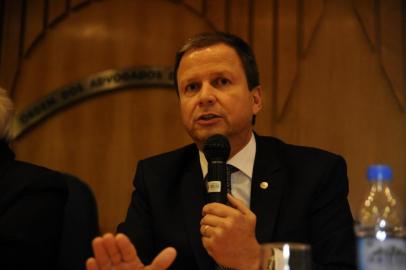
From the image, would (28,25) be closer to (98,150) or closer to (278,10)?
(98,150)

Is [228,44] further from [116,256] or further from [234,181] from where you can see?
[116,256]

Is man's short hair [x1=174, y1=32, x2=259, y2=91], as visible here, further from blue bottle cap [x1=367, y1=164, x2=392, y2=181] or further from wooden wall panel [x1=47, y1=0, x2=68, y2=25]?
wooden wall panel [x1=47, y1=0, x2=68, y2=25]

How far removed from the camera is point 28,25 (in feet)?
12.6

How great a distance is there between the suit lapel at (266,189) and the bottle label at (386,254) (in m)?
0.86

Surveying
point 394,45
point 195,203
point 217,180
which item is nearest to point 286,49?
point 394,45

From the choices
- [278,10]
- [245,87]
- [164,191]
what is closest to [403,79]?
[278,10]

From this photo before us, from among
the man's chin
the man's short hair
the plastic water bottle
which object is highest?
the man's short hair

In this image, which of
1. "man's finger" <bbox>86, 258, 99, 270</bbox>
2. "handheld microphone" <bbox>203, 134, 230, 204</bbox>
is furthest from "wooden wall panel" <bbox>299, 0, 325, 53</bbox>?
"man's finger" <bbox>86, 258, 99, 270</bbox>

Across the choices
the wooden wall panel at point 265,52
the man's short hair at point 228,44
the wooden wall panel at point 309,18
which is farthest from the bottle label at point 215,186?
the wooden wall panel at point 309,18

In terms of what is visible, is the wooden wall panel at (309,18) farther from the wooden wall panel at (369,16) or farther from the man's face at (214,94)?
the man's face at (214,94)

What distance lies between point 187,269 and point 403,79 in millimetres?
2248

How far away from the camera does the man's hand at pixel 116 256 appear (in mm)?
1335

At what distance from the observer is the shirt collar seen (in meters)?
2.06

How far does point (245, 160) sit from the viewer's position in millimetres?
2102
